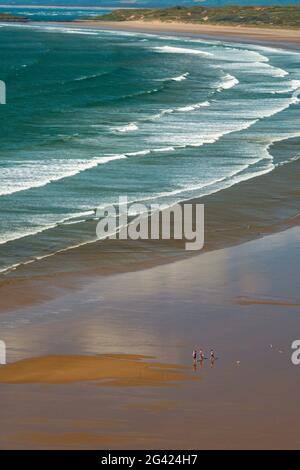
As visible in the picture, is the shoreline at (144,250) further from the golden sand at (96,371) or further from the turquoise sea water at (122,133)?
the golden sand at (96,371)

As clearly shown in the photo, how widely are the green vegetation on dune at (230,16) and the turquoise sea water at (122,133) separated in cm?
7222

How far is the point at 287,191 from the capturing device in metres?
37.3

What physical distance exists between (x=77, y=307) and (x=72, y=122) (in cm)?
2955

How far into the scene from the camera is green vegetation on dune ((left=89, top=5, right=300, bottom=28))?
166375mm

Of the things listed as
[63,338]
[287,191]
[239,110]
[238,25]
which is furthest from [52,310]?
[238,25]

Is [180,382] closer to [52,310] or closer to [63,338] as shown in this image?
[63,338]

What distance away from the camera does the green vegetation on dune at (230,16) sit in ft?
546

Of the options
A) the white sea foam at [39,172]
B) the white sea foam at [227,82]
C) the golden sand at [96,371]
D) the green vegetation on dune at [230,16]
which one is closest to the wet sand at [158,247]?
the golden sand at [96,371]

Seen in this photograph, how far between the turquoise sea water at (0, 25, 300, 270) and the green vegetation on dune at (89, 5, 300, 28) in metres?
72.2

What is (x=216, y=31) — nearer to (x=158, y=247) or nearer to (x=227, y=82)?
(x=227, y=82)

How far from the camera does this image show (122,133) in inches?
1927

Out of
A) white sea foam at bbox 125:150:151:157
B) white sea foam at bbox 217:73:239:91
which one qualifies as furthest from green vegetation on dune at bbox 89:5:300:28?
white sea foam at bbox 125:150:151:157

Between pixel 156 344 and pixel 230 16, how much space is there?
162 meters

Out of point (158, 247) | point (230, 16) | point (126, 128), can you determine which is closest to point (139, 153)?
point (126, 128)
